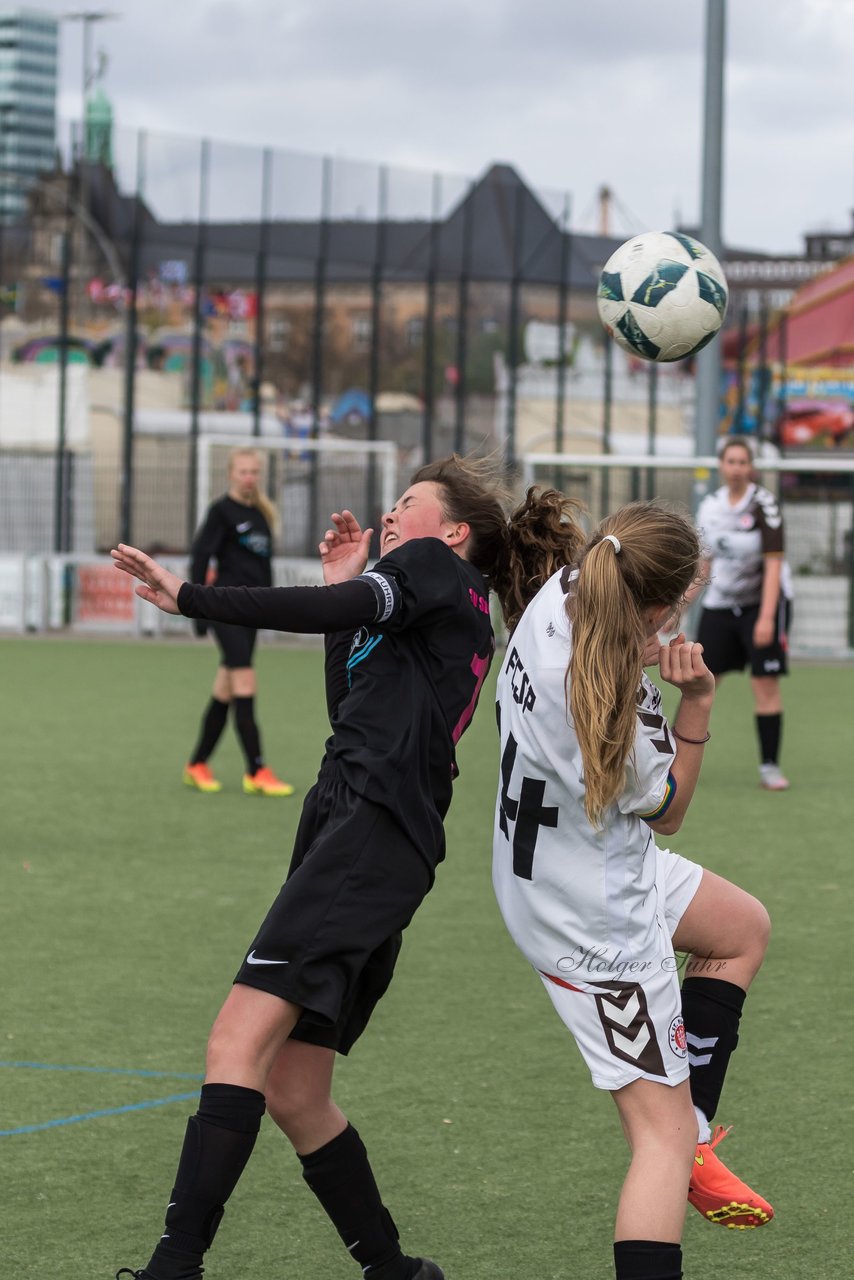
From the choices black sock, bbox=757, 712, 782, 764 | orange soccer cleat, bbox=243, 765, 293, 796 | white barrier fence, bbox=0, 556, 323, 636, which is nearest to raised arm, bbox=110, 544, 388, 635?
orange soccer cleat, bbox=243, 765, 293, 796

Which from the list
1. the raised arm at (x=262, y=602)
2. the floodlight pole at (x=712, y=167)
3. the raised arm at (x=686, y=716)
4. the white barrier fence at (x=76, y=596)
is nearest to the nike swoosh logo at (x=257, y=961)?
the raised arm at (x=262, y=602)

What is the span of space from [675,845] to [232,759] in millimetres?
3828

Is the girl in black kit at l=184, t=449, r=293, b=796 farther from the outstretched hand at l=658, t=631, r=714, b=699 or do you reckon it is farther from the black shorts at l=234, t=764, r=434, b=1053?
the outstretched hand at l=658, t=631, r=714, b=699

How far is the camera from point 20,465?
25.5 meters

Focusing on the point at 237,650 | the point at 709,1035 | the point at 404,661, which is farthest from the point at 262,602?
the point at 237,650

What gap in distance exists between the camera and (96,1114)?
4.57m

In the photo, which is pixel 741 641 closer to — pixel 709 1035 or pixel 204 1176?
pixel 709 1035

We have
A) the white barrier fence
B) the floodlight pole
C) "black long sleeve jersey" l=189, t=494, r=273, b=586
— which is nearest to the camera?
"black long sleeve jersey" l=189, t=494, r=273, b=586

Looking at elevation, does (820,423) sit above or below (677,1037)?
above

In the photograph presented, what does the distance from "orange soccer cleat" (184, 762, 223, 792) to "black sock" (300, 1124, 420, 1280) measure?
21.8 ft

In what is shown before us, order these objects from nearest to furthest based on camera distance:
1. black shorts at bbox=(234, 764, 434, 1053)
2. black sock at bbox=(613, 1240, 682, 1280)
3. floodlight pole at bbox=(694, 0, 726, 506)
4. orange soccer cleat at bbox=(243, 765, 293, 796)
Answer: black sock at bbox=(613, 1240, 682, 1280) → black shorts at bbox=(234, 764, 434, 1053) → orange soccer cleat at bbox=(243, 765, 293, 796) → floodlight pole at bbox=(694, 0, 726, 506)

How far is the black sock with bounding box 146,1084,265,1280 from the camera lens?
3.05 m

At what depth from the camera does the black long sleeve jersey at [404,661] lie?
3121mm

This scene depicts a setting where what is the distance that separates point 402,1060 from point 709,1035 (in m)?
1.74
